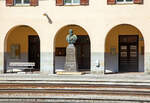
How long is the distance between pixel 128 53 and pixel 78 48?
3995mm

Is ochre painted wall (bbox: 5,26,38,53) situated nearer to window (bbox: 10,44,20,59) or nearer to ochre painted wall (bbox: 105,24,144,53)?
window (bbox: 10,44,20,59)

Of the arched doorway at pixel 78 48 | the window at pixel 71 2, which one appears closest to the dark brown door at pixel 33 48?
the arched doorway at pixel 78 48

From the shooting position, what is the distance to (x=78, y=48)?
27.2 m

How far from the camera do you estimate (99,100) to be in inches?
517

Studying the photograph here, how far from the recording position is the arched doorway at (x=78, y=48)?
87.5ft

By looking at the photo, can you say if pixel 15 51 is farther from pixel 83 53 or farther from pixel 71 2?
pixel 71 2

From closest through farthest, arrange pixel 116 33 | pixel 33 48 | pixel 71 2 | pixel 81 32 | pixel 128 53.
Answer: pixel 71 2 → pixel 116 33 → pixel 128 53 → pixel 81 32 → pixel 33 48

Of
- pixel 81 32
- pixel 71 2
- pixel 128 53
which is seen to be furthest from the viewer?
pixel 81 32

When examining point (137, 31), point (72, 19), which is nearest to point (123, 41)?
point (137, 31)

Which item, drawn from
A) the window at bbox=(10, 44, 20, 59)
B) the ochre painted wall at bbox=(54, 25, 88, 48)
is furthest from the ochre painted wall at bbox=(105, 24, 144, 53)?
the window at bbox=(10, 44, 20, 59)

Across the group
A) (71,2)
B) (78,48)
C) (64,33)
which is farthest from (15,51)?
(71,2)

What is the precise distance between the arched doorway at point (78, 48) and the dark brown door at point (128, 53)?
265 cm

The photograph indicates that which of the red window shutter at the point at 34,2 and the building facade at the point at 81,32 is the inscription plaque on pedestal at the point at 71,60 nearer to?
the building facade at the point at 81,32

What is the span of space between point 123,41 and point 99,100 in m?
13.8
